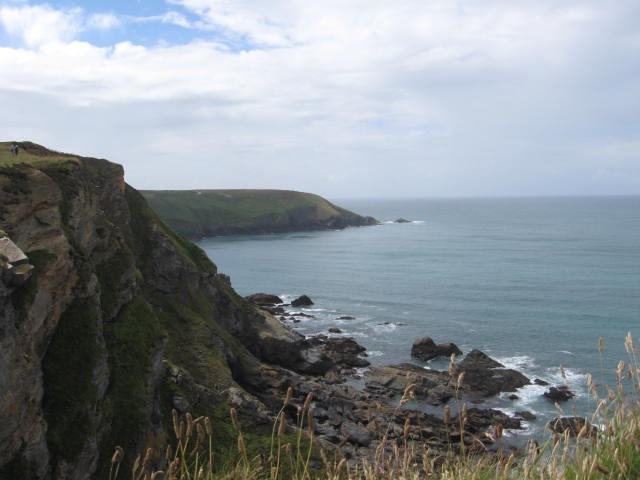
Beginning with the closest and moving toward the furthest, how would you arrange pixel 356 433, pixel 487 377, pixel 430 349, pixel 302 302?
pixel 356 433
pixel 487 377
pixel 430 349
pixel 302 302

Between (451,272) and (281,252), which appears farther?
(281,252)

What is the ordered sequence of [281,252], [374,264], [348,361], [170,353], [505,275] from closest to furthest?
[170,353] → [348,361] → [505,275] → [374,264] → [281,252]

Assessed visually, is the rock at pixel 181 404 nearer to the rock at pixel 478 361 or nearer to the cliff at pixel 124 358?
the cliff at pixel 124 358

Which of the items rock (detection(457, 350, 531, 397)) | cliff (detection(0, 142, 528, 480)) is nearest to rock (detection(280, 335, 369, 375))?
cliff (detection(0, 142, 528, 480))

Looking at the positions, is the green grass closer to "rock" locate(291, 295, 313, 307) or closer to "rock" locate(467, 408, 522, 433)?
"rock" locate(467, 408, 522, 433)

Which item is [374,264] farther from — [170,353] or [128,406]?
[128,406]

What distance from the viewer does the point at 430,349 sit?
58.2 m

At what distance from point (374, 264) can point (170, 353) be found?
8339cm

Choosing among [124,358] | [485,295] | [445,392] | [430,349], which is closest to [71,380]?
[124,358]

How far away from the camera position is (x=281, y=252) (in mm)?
146625

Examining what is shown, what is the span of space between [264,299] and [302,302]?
6.82 metres

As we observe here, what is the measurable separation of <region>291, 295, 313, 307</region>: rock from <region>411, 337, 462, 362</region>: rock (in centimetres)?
2821

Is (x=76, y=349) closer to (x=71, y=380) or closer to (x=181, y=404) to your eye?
(x=71, y=380)

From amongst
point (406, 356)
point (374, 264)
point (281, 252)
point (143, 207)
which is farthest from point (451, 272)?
point (143, 207)
